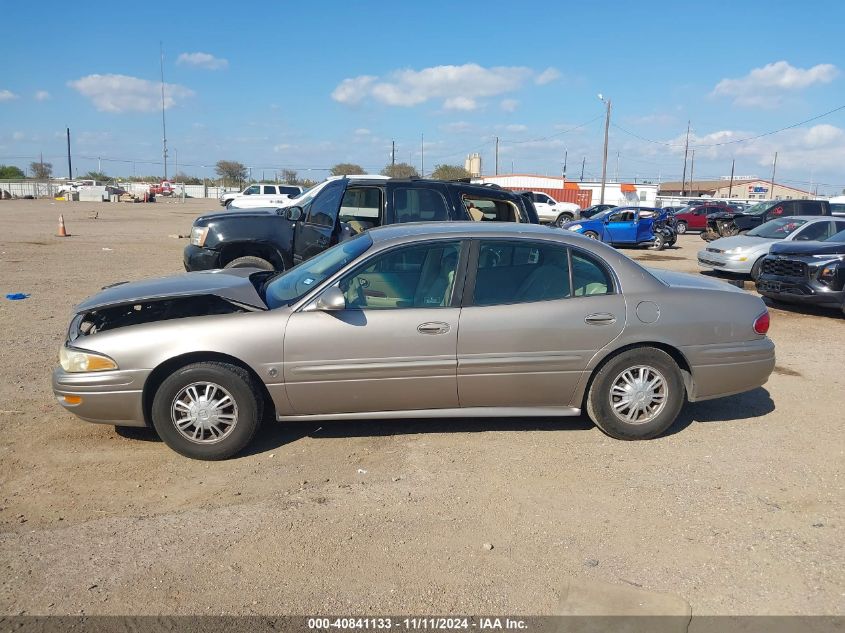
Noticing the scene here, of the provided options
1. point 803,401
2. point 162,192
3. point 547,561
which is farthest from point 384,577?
point 162,192

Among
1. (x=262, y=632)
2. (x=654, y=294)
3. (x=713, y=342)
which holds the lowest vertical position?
(x=262, y=632)

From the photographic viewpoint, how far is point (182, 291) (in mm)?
4844

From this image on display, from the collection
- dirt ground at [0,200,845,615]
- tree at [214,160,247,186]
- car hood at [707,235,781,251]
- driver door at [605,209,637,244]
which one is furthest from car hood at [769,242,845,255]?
tree at [214,160,247,186]

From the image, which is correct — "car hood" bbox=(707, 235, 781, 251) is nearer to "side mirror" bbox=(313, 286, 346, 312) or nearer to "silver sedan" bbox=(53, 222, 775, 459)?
"silver sedan" bbox=(53, 222, 775, 459)

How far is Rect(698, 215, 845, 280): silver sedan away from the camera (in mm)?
13422

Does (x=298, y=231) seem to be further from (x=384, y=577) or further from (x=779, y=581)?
(x=779, y=581)

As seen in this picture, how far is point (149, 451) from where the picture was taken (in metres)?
4.61

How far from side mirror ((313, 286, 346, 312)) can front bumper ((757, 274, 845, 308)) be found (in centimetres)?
826

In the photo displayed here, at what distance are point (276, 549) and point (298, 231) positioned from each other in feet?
19.8

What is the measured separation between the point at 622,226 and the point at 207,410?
19.7m

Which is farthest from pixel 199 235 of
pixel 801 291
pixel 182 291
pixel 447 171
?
pixel 447 171

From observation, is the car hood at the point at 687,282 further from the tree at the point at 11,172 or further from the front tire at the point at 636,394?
the tree at the point at 11,172

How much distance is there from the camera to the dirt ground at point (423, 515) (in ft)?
10.2

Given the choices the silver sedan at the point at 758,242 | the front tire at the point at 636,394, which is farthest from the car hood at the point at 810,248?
the front tire at the point at 636,394
